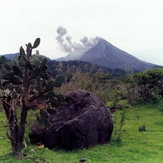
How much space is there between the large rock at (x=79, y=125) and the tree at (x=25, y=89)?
129cm

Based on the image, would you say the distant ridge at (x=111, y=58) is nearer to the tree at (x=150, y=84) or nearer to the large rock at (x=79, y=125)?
the tree at (x=150, y=84)

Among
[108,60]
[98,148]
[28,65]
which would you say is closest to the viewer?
[28,65]

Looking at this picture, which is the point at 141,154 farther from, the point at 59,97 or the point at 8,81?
the point at 8,81

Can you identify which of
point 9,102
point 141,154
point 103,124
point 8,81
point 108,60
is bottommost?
point 141,154

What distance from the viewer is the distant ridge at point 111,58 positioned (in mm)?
115531

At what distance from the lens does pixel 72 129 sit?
804 centimetres

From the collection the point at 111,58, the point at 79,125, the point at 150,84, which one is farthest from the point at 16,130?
the point at 111,58

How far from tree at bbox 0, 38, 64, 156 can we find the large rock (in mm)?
1287

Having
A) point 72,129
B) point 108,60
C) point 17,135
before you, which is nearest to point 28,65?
point 17,135

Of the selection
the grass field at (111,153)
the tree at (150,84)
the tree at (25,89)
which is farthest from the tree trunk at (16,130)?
the tree at (150,84)

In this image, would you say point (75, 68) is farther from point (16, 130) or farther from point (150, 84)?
point (16, 130)

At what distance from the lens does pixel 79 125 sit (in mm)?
8117

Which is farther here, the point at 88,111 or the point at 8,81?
the point at 88,111

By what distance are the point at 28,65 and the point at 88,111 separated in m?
2.87
